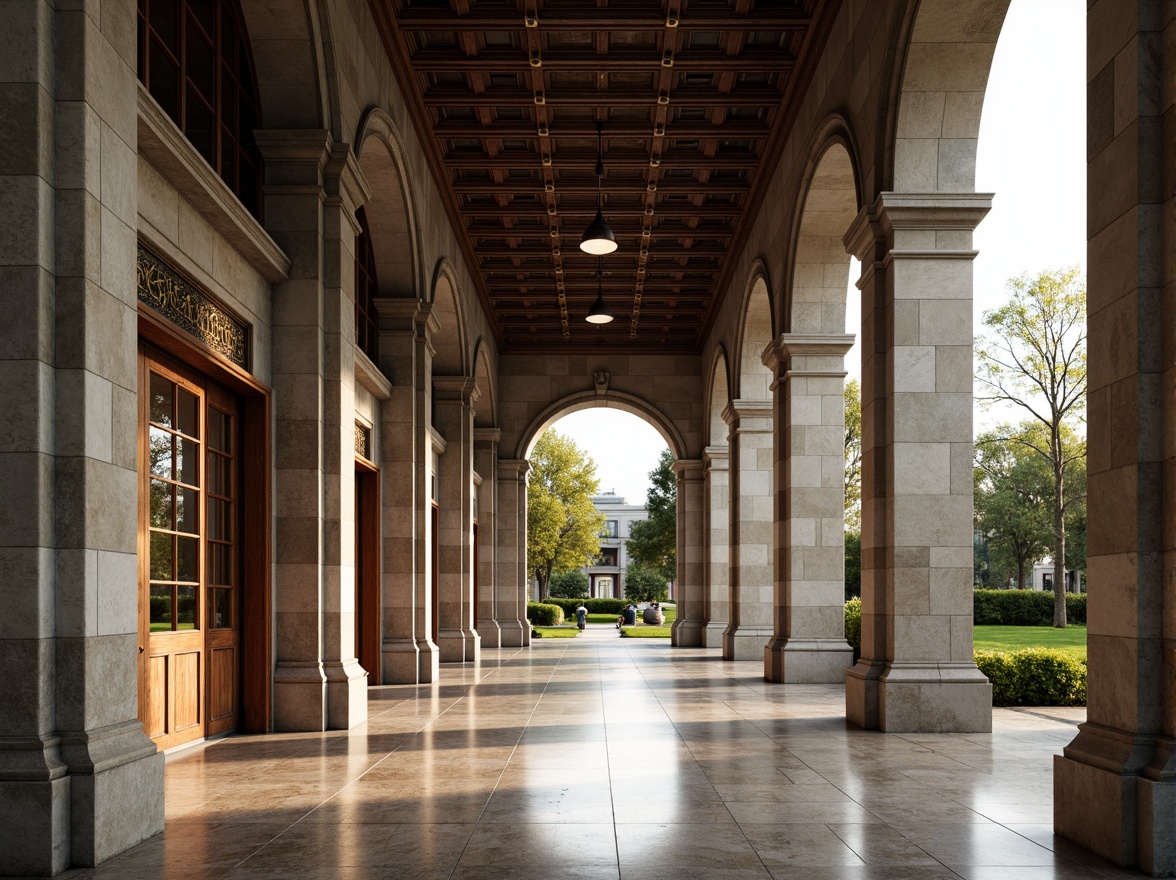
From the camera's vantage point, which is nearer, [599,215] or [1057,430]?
[599,215]

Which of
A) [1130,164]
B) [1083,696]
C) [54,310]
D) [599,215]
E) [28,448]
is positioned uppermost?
[599,215]

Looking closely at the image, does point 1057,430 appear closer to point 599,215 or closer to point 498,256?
point 498,256

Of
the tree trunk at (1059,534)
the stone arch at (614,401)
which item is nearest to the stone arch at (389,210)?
the stone arch at (614,401)

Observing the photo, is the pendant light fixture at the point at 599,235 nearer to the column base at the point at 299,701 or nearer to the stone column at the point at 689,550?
the column base at the point at 299,701

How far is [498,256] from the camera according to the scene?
20281 millimetres

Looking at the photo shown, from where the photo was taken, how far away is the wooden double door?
25.2 feet

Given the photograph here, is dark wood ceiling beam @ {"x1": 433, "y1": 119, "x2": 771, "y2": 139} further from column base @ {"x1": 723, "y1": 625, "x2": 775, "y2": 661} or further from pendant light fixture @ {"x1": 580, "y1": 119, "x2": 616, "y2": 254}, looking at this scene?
column base @ {"x1": 723, "y1": 625, "x2": 775, "y2": 661}

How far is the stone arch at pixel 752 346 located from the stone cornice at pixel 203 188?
415 inches

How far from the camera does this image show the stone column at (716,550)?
24.3 meters

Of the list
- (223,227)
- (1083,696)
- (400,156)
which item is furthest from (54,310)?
(1083,696)

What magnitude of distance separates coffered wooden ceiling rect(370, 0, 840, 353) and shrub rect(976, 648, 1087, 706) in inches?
291

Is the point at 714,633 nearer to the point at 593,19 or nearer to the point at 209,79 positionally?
the point at 593,19

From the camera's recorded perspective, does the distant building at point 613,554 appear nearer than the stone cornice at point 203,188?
No

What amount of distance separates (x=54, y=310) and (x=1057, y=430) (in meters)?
33.4
